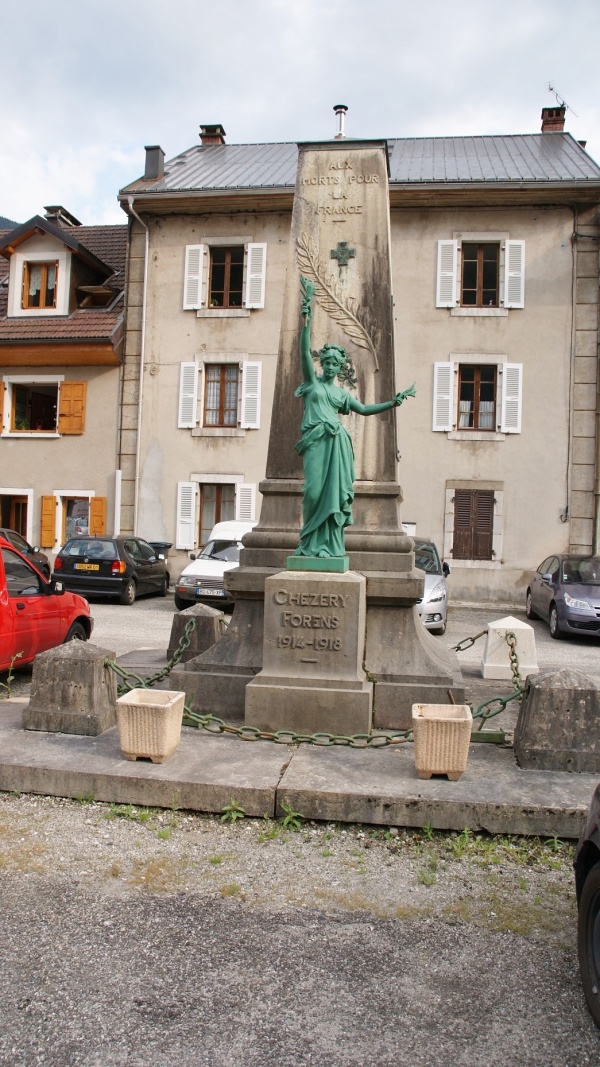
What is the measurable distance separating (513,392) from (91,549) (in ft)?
33.1

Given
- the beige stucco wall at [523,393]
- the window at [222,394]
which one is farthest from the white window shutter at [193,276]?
the beige stucco wall at [523,393]

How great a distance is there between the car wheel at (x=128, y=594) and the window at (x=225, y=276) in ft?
24.7

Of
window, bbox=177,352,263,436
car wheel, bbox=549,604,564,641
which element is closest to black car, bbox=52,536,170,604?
window, bbox=177,352,263,436

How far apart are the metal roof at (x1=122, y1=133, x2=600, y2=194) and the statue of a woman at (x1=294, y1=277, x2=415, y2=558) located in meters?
14.9

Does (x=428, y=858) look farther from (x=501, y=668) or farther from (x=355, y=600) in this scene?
(x=501, y=668)

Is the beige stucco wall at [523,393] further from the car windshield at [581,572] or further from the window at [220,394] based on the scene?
the car windshield at [581,572]

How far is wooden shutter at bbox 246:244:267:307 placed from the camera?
2005 cm

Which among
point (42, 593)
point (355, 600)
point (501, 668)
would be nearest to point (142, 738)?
point (355, 600)

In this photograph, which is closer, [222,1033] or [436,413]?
[222,1033]

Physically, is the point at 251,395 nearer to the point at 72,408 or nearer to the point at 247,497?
the point at 247,497

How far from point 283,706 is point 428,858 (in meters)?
A: 1.63

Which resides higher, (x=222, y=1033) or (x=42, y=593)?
(x=42, y=593)

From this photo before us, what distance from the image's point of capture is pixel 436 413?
63.5ft

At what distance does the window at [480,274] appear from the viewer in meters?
19.5
